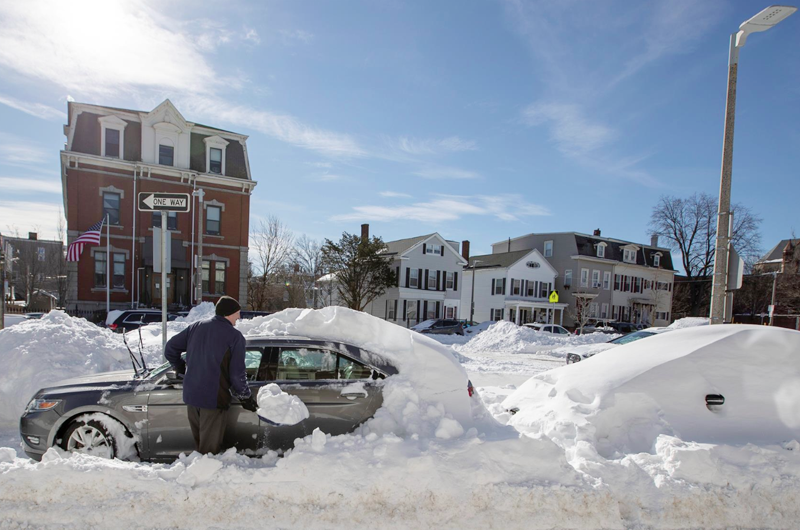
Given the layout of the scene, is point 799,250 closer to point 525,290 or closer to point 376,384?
point 525,290

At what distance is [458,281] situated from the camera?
4141cm

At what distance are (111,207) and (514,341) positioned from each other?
76.0 ft

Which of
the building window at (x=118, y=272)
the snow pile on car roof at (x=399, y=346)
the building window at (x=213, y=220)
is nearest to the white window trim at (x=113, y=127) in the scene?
the building window at (x=213, y=220)

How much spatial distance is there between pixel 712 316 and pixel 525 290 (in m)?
35.8

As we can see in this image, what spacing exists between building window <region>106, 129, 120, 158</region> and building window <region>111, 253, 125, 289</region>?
18.6ft

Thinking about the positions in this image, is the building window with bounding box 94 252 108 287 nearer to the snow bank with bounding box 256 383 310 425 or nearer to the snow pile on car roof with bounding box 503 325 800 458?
the snow bank with bounding box 256 383 310 425

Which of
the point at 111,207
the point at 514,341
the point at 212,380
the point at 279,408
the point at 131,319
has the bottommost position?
the point at 514,341

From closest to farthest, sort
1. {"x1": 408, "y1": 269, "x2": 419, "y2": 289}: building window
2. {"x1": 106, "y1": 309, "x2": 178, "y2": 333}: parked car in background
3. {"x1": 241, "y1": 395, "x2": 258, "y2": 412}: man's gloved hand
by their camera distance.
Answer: {"x1": 241, "y1": 395, "x2": 258, "y2": 412}: man's gloved hand, {"x1": 106, "y1": 309, "x2": 178, "y2": 333}: parked car in background, {"x1": 408, "y1": 269, "x2": 419, "y2": 289}: building window

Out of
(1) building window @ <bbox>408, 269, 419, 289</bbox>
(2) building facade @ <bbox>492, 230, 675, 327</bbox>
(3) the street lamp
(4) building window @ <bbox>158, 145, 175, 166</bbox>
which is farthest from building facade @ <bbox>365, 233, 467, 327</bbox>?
(3) the street lamp

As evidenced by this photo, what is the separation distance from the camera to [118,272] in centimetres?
2606

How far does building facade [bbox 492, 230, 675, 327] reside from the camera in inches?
1764

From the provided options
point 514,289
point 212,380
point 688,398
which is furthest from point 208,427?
point 514,289

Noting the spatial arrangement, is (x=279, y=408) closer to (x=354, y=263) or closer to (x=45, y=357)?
(x=45, y=357)

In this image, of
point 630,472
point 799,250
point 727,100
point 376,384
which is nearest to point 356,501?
point 376,384
